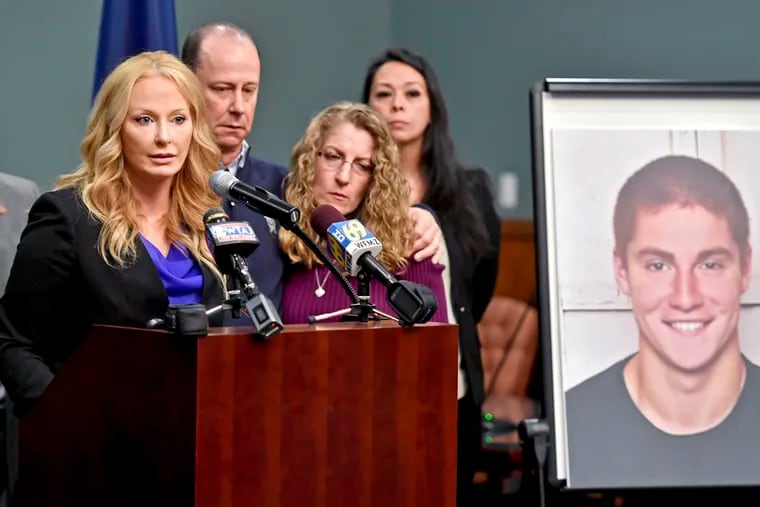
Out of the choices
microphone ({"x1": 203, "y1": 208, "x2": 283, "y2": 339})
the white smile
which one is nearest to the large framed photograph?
the white smile

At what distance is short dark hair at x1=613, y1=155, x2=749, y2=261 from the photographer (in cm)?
308

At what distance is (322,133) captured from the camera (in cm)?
314

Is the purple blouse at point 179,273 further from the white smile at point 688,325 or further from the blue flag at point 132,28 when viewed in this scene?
the blue flag at point 132,28

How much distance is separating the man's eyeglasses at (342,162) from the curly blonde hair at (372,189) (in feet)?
0.05

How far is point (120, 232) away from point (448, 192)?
1378 millimetres

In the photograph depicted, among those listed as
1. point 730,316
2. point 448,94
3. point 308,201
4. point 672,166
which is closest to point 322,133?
point 308,201

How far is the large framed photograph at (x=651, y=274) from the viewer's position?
2992 mm

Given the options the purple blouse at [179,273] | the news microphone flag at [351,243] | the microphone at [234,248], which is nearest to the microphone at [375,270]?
the news microphone flag at [351,243]

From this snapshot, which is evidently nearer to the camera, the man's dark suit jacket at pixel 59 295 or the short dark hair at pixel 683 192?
the man's dark suit jacket at pixel 59 295

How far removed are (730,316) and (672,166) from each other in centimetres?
40

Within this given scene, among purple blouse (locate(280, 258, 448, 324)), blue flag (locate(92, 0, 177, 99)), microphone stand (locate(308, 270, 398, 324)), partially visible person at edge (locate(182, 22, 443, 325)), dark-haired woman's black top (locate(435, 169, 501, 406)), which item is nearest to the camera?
microphone stand (locate(308, 270, 398, 324))

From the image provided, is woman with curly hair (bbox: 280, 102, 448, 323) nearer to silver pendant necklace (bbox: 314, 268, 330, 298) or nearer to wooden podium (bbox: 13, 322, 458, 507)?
silver pendant necklace (bbox: 314, 268, 330, 298)

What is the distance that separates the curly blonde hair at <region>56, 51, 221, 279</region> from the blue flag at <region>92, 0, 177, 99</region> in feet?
3.67

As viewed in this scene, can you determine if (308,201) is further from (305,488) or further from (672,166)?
(305,488)
